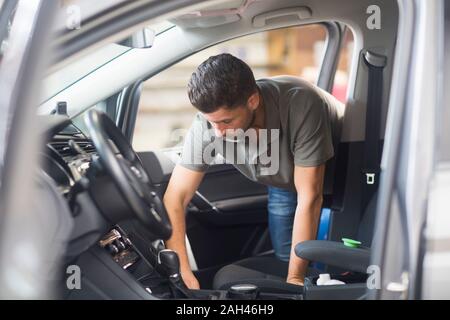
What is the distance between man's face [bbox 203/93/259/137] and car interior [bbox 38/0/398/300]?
353mm

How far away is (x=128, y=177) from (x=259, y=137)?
37.0 inches

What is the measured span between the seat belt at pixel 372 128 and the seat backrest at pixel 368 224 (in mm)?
59

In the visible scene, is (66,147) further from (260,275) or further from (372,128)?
(372,128)

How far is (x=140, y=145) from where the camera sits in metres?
3.20

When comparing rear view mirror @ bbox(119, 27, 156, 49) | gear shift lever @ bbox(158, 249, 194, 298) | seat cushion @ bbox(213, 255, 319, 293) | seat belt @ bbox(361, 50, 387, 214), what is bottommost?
seat cushion @ bbox(213, 255, 319, 293)

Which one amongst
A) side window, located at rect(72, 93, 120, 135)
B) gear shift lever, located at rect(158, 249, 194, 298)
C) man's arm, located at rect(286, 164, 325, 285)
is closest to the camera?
gear shift lever, located at rect(158, 249, 194, 298)

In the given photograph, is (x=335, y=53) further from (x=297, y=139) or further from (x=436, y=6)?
(x=436, y=6)

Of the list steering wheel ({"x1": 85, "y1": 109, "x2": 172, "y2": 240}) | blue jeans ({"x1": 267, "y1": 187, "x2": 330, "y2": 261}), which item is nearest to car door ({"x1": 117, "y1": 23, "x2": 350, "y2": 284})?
blue jeans ({"x1": 267, "y1": 187, "x2": 330, "y2": 261})

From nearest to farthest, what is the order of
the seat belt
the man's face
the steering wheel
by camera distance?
the steering wheel, the man's face, the seat belt

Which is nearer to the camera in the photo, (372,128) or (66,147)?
(66,147)

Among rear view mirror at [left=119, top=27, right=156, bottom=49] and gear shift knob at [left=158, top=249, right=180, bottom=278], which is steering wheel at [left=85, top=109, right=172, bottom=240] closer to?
gear shift knob at [left=158, top=249, right=180, bottom=278]

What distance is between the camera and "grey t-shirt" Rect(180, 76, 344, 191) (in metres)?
2.55

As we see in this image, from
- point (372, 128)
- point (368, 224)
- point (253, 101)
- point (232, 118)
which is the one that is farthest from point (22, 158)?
point (372, 128)

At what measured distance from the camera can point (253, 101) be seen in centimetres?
248
